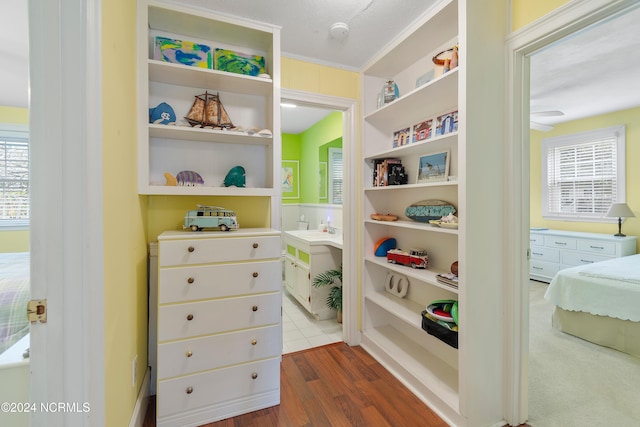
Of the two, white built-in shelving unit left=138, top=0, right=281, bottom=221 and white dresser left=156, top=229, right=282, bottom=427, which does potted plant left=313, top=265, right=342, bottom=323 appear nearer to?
white dresser left=156, top=229, right=282, bottom=427

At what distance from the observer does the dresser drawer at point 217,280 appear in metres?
1.52

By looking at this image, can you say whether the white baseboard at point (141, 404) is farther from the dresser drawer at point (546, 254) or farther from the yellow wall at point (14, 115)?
the dresser drawer at point (546, 254)

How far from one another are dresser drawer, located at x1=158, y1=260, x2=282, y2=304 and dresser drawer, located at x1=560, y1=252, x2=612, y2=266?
4626mm

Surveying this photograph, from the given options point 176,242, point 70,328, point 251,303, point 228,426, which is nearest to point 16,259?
point 176,242

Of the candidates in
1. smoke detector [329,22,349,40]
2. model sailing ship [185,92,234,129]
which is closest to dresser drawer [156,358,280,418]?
model sailing ship [185,92,234,129]

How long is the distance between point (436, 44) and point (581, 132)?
3.99 meters

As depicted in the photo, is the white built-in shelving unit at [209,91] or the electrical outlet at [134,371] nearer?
Result: the electrical outlet at [134,371]

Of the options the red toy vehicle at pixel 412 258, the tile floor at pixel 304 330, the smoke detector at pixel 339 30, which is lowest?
the tile floor at pixel 304 330

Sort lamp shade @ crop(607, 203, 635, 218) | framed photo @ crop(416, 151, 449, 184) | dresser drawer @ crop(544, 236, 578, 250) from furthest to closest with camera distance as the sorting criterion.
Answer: dresser drawer @ crop(544, 236, 578, 250) → lamp shade @ crop(607, 203, 635, 218) → framed photo @ crop(416, 151, 449, 184)

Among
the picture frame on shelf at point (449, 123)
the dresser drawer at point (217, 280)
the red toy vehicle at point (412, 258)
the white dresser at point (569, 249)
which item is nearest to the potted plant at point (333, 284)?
the red toy vehicle at point (412, 258)

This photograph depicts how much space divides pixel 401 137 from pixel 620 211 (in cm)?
363

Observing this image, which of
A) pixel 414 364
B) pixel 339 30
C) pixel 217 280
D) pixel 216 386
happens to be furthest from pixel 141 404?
pixel 339 30

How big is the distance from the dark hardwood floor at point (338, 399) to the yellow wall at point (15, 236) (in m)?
1.14

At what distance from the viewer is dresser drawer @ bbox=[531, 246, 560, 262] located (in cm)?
436
